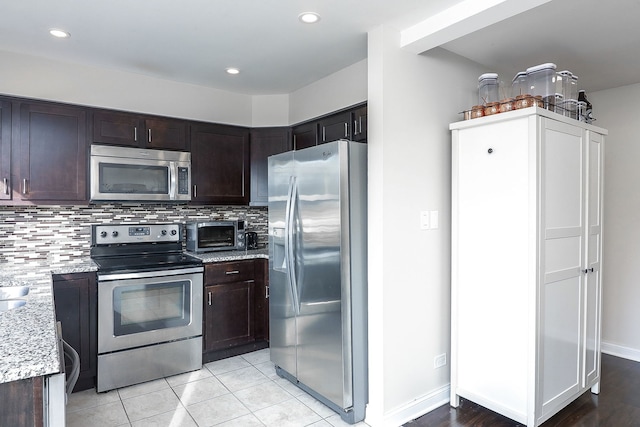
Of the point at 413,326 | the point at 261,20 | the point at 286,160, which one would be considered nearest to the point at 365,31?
the point at 261,20

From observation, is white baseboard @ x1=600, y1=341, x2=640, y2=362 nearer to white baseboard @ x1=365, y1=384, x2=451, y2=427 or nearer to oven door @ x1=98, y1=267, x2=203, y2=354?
white baseboard @ x1=365, y1=384, x2=451, y2=427

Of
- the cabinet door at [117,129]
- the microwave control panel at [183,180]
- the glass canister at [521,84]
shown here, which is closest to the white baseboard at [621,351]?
the glass canister at [521,84]

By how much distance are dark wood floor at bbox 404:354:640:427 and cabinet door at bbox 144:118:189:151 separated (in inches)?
111

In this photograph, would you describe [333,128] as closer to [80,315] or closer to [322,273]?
[322,273]

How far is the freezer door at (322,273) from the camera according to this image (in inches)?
95.5

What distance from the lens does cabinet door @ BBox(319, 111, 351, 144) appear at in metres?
3.16

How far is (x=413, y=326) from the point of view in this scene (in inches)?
100

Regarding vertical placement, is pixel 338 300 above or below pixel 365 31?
below

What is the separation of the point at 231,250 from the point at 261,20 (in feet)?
6.90

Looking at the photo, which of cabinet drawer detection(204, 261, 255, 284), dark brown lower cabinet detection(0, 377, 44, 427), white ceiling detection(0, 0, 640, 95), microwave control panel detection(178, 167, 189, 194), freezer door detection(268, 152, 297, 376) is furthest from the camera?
microwave control panel detection(178, 167, 189, 194)

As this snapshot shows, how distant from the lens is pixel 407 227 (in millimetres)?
2504

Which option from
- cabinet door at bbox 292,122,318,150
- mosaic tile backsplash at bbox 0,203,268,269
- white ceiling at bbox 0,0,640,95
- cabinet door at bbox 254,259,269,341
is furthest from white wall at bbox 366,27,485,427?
mosaic tile backsplash at bbox 0,203,268,269

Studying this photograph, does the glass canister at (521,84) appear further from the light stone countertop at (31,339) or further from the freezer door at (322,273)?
the light stone countertop at (31,339)

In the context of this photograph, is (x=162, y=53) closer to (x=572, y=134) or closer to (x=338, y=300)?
(x=338, y=300)
